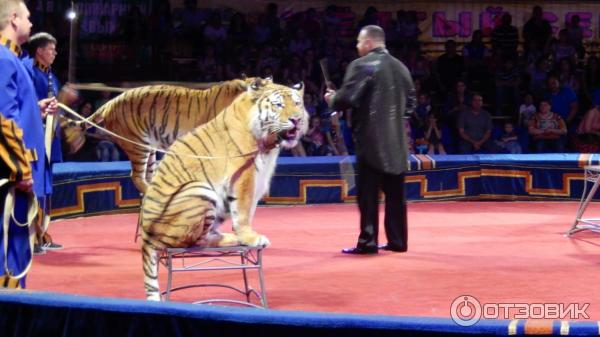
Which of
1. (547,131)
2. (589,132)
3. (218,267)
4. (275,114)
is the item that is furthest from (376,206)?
(589,132)

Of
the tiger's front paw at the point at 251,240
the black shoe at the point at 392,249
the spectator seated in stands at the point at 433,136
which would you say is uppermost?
the spectator seated in stands at the point at 433,136

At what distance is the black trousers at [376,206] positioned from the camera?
698 cm

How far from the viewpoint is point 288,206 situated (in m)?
9.94

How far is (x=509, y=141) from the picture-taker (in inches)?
480

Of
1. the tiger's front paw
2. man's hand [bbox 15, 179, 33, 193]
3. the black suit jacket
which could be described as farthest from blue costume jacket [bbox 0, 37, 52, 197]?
the black suit jacket

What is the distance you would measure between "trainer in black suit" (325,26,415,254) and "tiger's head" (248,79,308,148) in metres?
1.58

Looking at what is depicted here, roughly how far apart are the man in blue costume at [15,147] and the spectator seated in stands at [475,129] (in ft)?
27.2

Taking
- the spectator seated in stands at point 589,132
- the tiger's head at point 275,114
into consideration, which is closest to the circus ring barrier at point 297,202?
the tiger's head at point 275,114

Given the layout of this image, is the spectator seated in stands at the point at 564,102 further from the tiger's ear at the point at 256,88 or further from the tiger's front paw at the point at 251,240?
the tiger's front paw at the point at 251,240

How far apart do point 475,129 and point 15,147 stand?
8.72m

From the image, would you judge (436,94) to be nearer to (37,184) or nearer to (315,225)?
(315,225)

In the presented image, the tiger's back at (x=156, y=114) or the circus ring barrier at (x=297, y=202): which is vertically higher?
the tiger's back at (x=156, y=114)

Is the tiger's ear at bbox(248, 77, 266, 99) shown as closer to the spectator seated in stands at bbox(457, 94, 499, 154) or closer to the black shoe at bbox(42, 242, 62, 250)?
the black shoe at bbox(42, 242, 62, 250)

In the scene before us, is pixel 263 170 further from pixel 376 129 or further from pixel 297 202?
pixel 297 202
